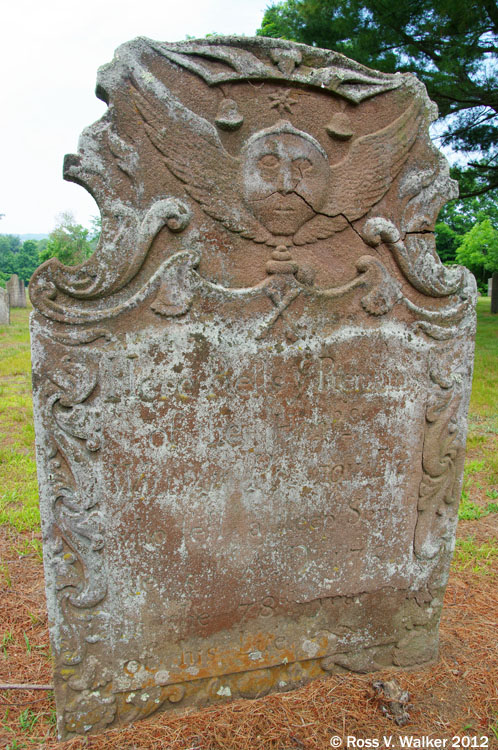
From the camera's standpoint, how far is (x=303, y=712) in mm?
2328

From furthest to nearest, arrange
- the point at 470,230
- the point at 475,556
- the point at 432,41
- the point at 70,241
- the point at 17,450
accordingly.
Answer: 1. the point at 70,241
2. the point at 470,230
3. the point at 432,41
4. the point at 17,450
5. the point at 475,556

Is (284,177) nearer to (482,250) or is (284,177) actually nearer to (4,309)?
(4,309)

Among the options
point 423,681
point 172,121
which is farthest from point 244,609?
point 172,121

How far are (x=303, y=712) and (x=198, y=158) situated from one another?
2.34 m

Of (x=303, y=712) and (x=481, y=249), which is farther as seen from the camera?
(x=481, y=249)

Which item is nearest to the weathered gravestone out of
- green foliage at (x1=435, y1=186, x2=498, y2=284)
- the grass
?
the grass

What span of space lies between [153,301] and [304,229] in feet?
2.31

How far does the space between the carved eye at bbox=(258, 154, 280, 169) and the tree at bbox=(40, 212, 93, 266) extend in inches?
1362

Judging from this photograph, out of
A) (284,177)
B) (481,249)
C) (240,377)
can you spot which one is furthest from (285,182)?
(481,249)

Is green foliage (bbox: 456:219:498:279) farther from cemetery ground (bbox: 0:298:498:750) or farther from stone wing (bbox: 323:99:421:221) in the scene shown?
stone wing (bbox: 323:99:421:221)

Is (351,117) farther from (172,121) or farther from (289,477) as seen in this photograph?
(289,477)

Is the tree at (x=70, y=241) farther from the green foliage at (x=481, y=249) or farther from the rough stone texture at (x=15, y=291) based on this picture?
the green foliage at (x=481, y=249)

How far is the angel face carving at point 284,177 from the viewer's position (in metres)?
2.17

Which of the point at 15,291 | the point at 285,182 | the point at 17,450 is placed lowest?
the point at 17,450
